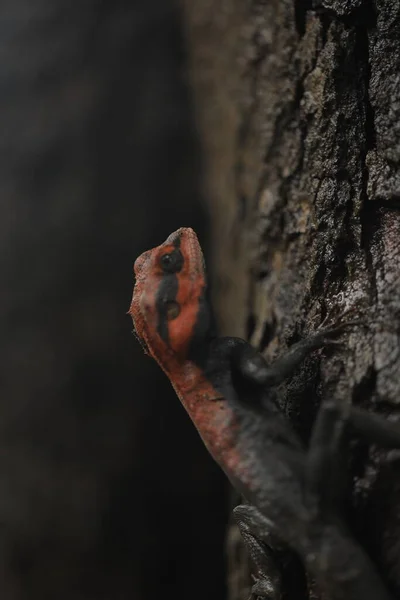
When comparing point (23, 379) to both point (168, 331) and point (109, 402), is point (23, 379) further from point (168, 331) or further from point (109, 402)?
point (168, 331)

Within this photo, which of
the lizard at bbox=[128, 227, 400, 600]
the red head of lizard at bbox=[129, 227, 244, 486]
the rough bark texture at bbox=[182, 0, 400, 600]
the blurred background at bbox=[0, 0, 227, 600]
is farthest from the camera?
the blurred background at bbox=[0, 0, 227, 600]

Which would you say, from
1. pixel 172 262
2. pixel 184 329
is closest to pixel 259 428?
pixel 184 329

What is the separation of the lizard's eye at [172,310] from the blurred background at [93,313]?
285 cm

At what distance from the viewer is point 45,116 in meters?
5.14

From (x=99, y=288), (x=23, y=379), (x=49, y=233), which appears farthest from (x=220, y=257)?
(x=23, y=379)

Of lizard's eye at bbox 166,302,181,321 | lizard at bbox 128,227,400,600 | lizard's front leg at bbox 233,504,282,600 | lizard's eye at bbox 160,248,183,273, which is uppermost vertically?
lizard's eye at bbox 160,248,183,273

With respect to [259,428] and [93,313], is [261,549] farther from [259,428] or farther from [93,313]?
[93,313]

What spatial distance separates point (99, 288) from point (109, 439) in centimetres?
115

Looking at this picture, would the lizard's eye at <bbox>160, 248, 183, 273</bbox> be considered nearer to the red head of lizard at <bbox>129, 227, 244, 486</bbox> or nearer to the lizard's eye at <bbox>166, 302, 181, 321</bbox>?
the red head of lizard at <bbox>129, 227, 244, 486</bbox>

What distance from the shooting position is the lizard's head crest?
6.82ft

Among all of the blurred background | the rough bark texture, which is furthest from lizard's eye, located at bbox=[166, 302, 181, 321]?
the blurred background

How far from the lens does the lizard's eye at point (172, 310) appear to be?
6.87ft

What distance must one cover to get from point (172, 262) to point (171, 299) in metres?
0.13

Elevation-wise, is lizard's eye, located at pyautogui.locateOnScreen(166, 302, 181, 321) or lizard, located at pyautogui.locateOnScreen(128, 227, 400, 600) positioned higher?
lizard's eye, located at pyautogui.locateOnScreen(166, 302, 181, 321)
